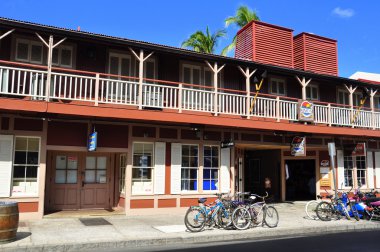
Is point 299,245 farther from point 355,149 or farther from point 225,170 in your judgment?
point 355,149

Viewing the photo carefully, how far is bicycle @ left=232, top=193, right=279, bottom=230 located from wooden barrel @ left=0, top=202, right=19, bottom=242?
5706 millimetres

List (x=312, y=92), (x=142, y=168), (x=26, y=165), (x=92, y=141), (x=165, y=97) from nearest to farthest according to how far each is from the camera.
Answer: (x=26, y=165) → (x=92, y=141) → (x=142, y=168) → (x=165, y=97) → (x=312, y=92)

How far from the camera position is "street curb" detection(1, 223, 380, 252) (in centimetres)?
858

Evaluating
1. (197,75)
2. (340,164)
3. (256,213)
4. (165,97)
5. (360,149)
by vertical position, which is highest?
(197,75)

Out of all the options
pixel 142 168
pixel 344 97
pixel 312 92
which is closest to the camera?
pixel 142 168

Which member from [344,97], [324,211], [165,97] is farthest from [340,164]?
[165,97]

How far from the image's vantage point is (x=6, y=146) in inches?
481

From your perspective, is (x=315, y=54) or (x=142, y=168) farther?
(x=315, y=54)

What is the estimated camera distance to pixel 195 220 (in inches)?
416

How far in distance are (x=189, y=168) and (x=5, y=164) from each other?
258 inches

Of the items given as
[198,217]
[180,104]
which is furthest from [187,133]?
[198,217]

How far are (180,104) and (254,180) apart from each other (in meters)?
8.92

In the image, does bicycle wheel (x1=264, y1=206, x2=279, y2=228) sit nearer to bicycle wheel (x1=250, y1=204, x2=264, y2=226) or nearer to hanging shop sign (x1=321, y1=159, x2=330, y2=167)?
bicycle wheel (x1=250, y1=204, x2=264, y2=226)

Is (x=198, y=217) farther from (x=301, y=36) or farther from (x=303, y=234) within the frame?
(x=301, y=36)
